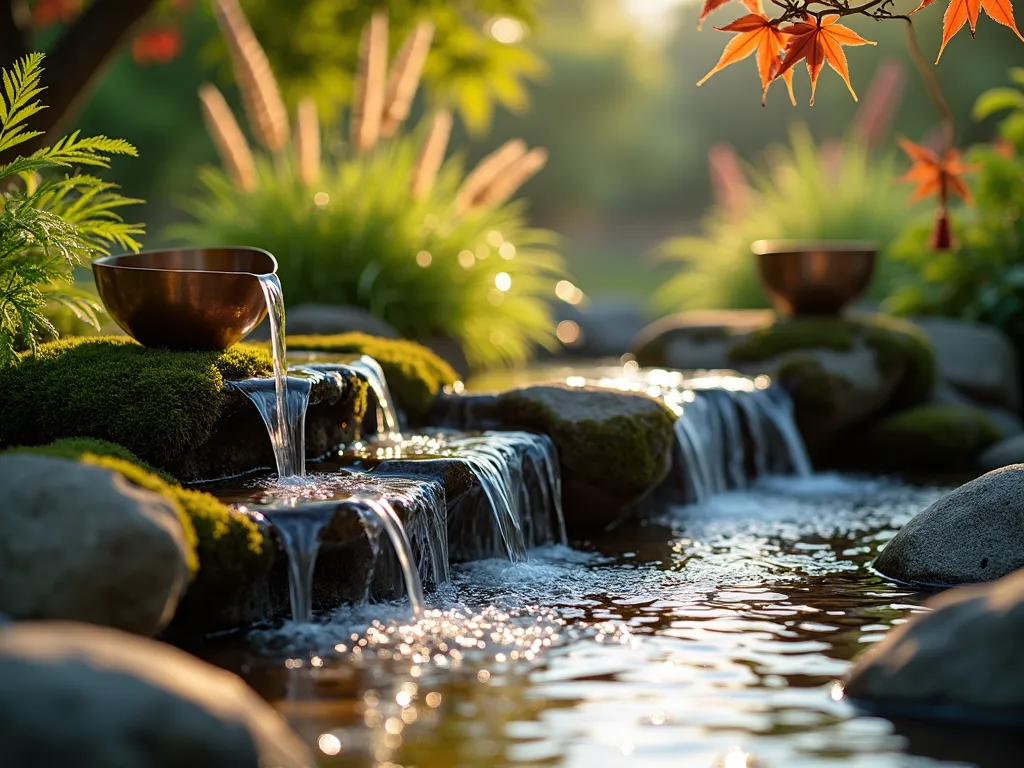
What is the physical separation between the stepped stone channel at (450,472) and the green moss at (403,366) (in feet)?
0.38

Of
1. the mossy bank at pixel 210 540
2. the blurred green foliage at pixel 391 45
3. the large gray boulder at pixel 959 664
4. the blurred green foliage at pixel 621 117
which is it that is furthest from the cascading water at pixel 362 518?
the blurred green foliage at pixel 621 117

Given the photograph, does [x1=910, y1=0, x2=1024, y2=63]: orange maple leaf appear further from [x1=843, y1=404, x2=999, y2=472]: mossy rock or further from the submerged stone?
[x1=843, y1=404, x2=999, y2=472]: mossy rock

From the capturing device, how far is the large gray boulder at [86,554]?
11.5 feet

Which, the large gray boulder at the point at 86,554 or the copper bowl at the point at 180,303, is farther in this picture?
A: the copper bowl at the point at 180,303

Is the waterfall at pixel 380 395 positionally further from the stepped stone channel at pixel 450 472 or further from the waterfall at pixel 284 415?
the waterfall at pixel 284 415

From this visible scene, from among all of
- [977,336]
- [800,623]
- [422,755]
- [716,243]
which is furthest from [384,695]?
[716,243]

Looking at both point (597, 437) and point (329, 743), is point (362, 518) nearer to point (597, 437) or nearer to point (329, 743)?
point (329, 743)

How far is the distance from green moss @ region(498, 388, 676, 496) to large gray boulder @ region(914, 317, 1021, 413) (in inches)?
154

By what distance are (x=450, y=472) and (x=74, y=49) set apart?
3640mm

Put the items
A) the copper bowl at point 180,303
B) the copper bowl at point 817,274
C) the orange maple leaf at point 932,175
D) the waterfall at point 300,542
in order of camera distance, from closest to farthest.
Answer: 1. the waterfall at point 300,542
2. the copper bowl at point 180,303
3. the orange maple leaf at point 932,175
4. the copper bowl at point 817,274

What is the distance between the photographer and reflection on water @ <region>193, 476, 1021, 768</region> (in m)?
Result: 3.17

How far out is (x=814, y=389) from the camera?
8242mm

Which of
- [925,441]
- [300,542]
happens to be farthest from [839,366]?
[300,542]

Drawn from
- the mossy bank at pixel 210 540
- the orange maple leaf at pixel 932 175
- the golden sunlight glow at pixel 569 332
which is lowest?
the mossy bank at pixel 210 540
